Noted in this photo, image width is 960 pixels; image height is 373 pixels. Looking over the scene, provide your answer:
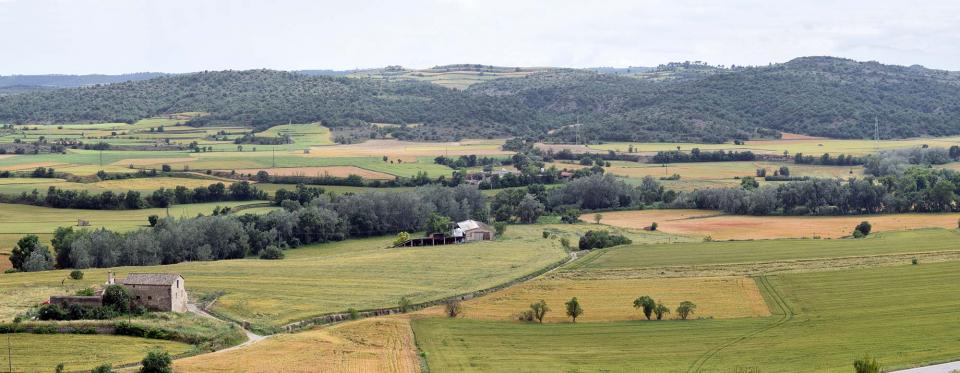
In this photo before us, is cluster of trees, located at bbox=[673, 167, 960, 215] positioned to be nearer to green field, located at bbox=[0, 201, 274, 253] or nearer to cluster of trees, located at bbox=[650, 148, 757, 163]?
cluster of trees, located at bbox=[650, 148, 757, 163]

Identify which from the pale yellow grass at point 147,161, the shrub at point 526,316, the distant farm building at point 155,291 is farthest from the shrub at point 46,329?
the pale yellow grass at point 147,161

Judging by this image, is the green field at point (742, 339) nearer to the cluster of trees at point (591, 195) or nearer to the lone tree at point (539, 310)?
the lone tree at point (539, 310)

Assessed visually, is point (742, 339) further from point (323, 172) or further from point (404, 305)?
point (323, 172)

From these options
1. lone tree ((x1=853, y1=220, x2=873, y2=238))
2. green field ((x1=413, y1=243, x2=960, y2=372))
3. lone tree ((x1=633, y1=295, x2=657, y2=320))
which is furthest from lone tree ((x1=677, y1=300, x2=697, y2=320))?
lone tree ((x1=853, y1=220, x2=873, y2=238))

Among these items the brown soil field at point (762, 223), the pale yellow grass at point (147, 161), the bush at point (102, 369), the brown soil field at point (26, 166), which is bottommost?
the bush at point (102, 369)

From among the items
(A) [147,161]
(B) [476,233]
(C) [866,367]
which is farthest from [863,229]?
(A) [147,161]

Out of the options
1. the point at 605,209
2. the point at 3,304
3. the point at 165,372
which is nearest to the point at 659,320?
the point at 165,372
